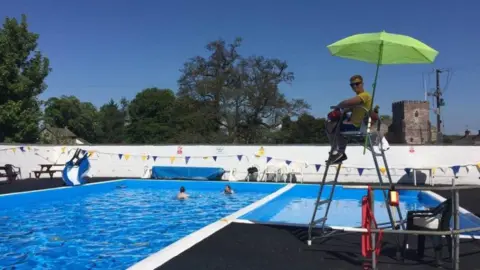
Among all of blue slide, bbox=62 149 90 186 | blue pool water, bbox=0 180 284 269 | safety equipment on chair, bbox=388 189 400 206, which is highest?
safety equipment on chair, bbox=388 189 400 206

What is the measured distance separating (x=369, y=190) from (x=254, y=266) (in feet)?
4.73

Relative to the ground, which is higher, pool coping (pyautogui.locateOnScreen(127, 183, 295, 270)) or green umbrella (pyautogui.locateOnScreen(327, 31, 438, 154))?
green umbrella (pyautogui.locateOnScreen(327, 31, 438, 154))

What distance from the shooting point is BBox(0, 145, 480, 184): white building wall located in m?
15.9

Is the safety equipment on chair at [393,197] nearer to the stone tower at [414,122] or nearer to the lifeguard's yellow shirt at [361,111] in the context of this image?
the lifeguard's yellow shirt at [361,111]

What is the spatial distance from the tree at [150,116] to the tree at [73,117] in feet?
22.9

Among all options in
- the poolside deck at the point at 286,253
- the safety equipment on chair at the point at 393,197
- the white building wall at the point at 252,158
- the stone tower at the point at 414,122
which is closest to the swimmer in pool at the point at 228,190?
the white building wall at the point at 252,158

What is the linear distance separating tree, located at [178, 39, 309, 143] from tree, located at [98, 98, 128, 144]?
30.1 m

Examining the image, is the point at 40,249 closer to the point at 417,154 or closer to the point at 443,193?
the point at 443,193

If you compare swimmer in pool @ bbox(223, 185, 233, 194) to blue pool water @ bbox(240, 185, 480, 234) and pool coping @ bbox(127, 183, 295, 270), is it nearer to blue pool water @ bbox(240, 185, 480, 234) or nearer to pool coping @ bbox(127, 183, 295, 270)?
blue pool water @ bbox(240, 185, 480, 234)

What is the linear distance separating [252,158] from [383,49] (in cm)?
1319

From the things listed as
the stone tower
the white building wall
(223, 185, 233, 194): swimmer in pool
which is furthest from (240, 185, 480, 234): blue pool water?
the stone tower

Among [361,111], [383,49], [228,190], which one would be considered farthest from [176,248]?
[228,190]

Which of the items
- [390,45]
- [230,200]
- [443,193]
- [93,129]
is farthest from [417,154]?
[93,129]

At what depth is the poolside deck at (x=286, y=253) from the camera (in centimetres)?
430
